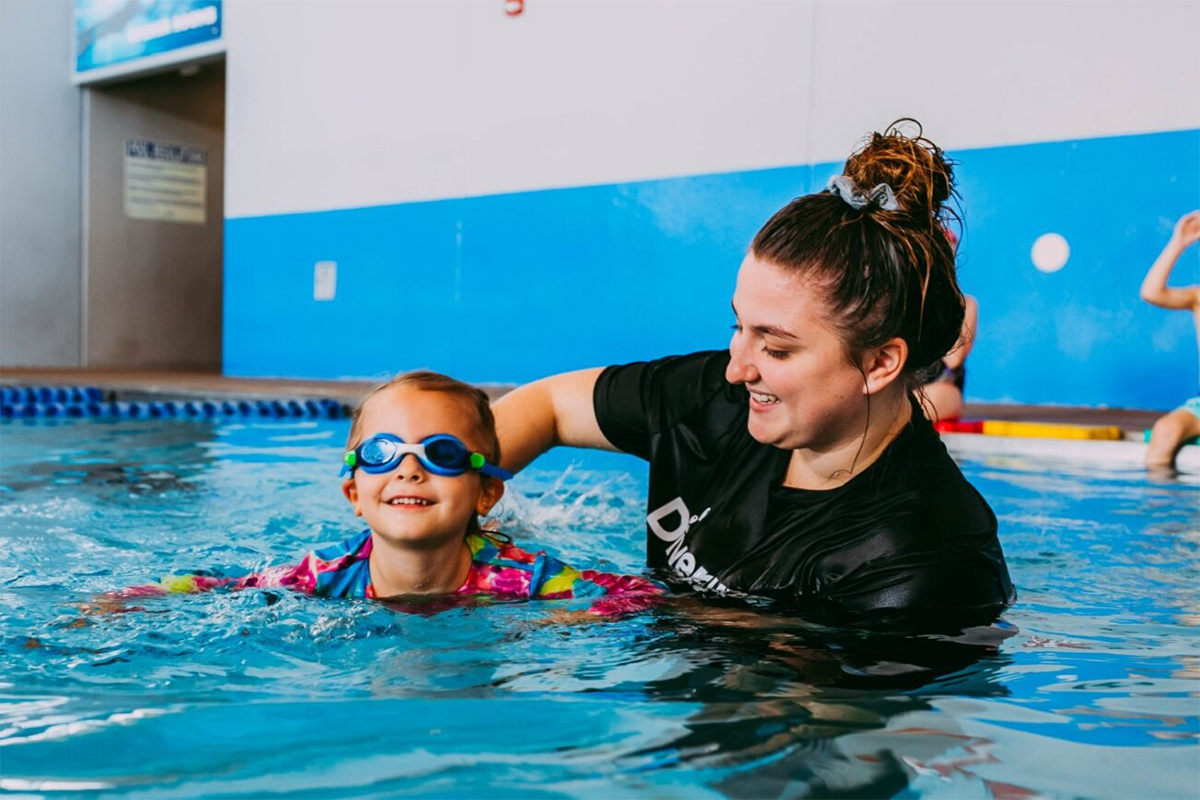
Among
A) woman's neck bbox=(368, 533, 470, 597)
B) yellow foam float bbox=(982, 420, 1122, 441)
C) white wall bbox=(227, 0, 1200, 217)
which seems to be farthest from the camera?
white wall bbox=(227, 0, 1200, 217)

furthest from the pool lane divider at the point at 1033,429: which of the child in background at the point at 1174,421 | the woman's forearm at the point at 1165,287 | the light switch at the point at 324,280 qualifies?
the light switch at the point at 324,280

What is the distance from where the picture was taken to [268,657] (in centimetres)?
216

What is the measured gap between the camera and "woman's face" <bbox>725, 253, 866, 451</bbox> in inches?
84.1

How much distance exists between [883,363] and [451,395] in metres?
0.90

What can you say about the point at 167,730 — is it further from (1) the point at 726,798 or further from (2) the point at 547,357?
(2) the point at 547,357

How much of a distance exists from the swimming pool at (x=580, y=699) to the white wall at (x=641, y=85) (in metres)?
5.71

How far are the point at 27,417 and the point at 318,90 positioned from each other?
5.54 metres

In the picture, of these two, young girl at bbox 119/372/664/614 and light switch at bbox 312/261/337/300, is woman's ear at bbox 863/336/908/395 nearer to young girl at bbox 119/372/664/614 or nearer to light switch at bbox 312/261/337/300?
young girl at bbox 119/372/664/614

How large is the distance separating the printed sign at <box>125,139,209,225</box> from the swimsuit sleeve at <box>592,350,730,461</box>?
14270 mm

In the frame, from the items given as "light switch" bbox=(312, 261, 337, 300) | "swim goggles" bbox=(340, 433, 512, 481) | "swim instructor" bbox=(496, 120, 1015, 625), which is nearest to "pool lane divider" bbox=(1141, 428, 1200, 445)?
"swim instructor" bbox=(496, 120, 1015, 625)

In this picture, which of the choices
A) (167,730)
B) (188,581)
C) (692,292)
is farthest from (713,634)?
(692,292)

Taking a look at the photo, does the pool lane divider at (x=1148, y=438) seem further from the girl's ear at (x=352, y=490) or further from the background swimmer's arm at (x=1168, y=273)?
A: the girl's ear at (x=352, y=490)

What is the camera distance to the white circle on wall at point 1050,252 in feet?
27.5

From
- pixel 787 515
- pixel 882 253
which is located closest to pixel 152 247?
pixel 787 515
